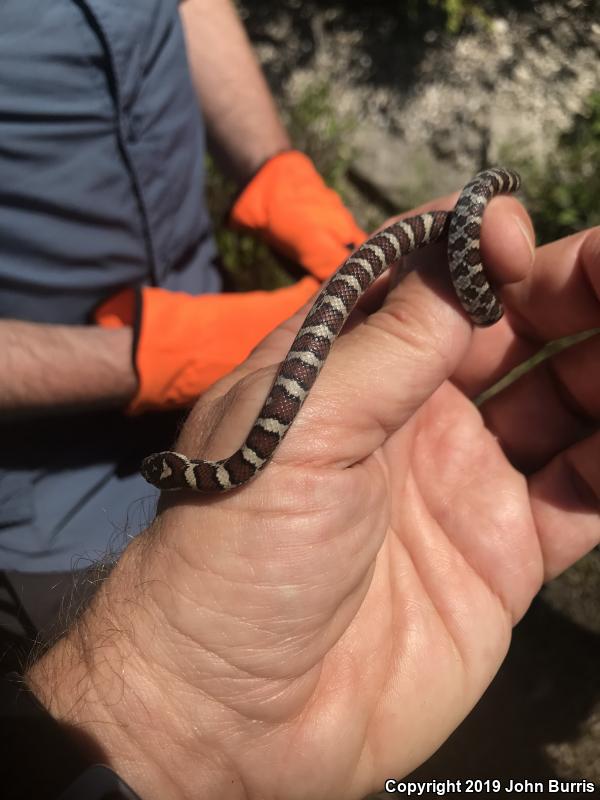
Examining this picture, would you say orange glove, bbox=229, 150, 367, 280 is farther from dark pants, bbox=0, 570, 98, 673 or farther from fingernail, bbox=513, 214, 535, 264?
dark pants, bbox=0, 570, 98, 673

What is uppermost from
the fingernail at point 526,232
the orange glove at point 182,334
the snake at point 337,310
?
the fingernail at point 526,232

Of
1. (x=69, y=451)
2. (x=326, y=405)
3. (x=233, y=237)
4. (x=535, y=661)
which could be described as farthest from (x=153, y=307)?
(x=535, y=661)

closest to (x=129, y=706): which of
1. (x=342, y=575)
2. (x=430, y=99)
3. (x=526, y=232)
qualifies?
(x=342, y=575)

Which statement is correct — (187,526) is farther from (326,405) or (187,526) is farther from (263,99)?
(263,99)

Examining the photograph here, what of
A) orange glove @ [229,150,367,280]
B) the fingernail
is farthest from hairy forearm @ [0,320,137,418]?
the fingernail

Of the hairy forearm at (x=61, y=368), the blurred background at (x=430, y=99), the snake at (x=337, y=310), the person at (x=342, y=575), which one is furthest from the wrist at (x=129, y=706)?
the blurred background at (x=430, y=99)

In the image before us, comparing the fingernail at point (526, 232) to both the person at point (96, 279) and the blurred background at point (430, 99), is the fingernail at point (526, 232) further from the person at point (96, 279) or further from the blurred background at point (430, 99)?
the blurred background at point (430, 99)

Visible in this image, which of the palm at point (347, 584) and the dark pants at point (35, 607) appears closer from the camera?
the palm at point (347, 584)

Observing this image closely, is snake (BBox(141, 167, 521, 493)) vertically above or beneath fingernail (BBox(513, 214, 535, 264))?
beneath
